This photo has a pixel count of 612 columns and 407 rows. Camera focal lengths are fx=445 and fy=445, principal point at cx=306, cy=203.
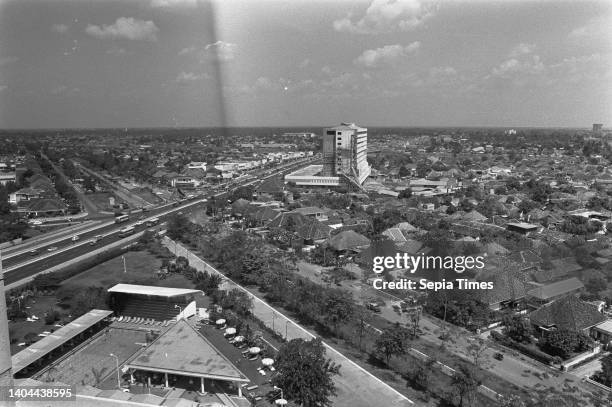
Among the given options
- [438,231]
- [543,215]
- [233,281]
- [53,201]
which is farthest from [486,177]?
[53,201]

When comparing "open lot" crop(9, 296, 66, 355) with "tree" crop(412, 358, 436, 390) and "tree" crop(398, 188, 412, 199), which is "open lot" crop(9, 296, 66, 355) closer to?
"tree" crop(412, 358, 436, 390)

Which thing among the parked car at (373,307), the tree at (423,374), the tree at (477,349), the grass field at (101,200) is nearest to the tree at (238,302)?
the parked car at (373,307)

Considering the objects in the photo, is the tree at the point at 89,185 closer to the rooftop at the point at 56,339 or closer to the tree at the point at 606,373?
the rooftop at the point at 56,339

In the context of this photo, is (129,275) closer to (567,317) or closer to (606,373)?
(567,317)

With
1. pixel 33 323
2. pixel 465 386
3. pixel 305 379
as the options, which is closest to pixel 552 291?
pixel 465 386

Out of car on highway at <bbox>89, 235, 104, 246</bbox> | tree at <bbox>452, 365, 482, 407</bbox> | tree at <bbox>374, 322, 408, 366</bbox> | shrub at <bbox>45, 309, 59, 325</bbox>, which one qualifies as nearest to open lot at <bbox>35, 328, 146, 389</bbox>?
shrub at <bbox>45, 309, 59, 325</bbox>

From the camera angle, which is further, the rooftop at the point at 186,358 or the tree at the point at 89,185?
the tree at the point at 89,185
